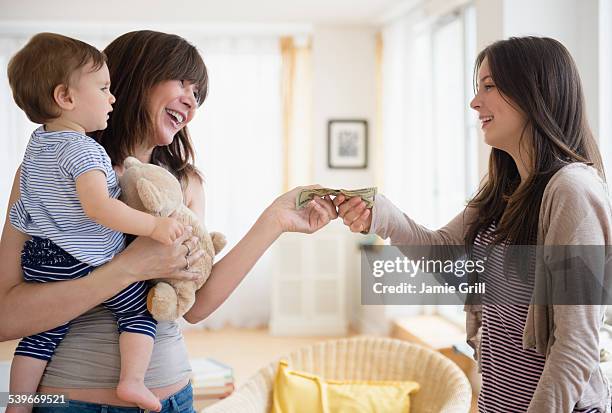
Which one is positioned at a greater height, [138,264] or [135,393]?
[138,264]

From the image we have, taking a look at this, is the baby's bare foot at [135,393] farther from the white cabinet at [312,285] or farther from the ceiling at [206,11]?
the white cabinet at [312,285]

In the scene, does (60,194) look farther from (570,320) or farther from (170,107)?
(570,320)

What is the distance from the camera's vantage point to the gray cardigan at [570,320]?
118 cm

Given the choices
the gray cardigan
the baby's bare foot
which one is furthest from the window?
the baby's bare foot

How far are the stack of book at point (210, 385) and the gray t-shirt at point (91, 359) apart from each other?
59.4 inches

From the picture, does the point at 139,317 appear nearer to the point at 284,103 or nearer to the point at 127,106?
the point at 127,106

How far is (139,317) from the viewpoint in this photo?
1.26 meters

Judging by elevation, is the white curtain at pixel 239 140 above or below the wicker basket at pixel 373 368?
above

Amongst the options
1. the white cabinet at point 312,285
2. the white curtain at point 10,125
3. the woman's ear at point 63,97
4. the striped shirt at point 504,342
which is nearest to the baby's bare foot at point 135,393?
the woman's ear at point 63,97

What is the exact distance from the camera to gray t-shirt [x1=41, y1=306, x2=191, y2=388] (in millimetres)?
1216

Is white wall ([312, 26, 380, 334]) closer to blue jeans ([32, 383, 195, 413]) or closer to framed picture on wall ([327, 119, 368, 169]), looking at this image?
framed picture on wall ([327, 119, 368, 169])

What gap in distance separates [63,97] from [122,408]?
23.7 inches

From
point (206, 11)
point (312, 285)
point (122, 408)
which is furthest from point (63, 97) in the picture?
point (312, 285)

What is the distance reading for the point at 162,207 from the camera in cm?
129
